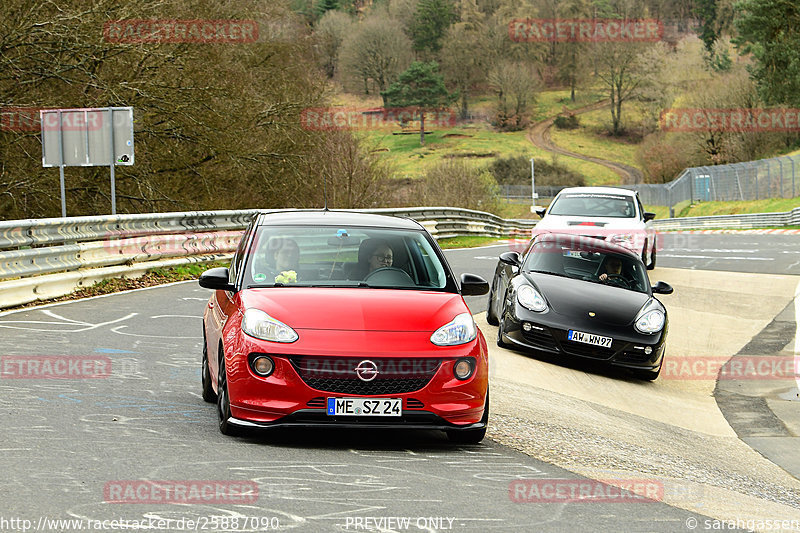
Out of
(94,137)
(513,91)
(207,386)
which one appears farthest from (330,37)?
(513,91)

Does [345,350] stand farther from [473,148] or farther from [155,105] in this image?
[473,148]

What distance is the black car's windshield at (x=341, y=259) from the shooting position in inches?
301

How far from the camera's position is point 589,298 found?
40.6 feet

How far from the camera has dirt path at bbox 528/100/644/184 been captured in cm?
12669

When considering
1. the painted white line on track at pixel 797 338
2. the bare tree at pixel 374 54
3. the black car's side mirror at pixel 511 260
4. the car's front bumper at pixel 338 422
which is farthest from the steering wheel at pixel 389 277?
the bare tree at pixel 374 54

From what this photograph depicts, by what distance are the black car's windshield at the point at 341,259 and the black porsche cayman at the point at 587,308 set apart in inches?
169

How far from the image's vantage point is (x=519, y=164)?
12475 cm

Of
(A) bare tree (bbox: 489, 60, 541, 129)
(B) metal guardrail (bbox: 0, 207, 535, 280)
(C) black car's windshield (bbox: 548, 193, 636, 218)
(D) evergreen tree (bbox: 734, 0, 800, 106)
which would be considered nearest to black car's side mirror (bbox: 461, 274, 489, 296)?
(B) metal guardrail (bbox: 0, 207, 535, 280)

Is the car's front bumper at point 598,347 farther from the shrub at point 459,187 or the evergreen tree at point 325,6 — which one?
the evergreen tree at point 325,6

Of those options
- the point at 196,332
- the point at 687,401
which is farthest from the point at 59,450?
the point at 687,401

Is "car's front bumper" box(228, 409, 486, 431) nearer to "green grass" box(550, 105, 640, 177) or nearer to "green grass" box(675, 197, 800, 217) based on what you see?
"green grass" box(675, 197, 800, 217)

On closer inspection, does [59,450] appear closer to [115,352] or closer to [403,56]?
[115,352]

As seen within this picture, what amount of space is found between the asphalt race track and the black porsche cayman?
285 millimetres

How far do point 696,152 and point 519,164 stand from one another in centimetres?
3649
